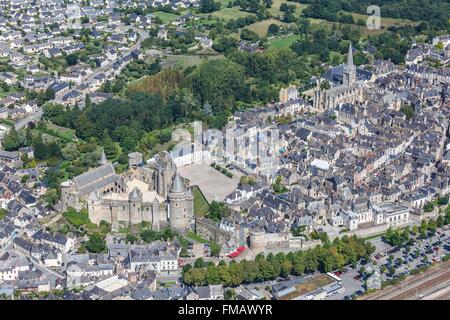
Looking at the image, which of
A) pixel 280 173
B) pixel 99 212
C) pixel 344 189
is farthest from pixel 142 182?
pixel 344 189

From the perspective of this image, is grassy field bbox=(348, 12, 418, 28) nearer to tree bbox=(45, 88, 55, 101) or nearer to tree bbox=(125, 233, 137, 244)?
tree bbox=(45, 88, 55, 101)

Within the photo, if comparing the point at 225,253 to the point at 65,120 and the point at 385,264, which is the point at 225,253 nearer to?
the point at 385,264

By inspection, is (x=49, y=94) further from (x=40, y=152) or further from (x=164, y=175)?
(x=164, y=175)

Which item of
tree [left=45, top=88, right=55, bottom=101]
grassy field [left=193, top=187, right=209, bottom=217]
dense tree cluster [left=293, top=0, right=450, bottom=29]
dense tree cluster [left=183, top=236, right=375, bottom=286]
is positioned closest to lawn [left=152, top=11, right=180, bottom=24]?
dense tree cluster [left=293, top=0, right=450, bottom=29]

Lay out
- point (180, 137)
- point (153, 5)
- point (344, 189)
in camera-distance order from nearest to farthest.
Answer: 1. point (344, 189)
2. point (180, 137)
3. point (153, 5)

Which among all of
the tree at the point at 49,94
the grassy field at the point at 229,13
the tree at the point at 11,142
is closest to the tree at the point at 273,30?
the grassy field at the point at 229,13
